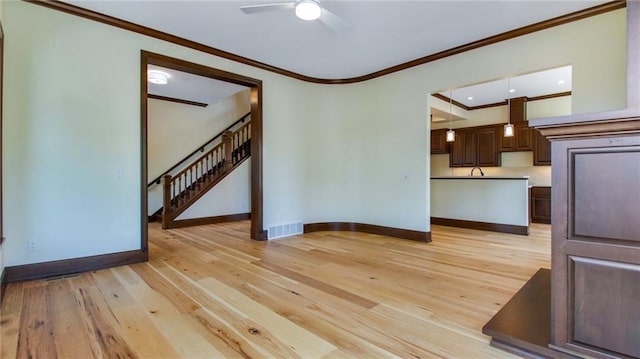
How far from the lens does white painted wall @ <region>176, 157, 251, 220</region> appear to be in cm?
645

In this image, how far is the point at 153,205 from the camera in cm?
693

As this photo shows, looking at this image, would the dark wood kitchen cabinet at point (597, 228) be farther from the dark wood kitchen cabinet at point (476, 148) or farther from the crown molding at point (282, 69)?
the dark wood kitchen cabinet at point (476, 148)

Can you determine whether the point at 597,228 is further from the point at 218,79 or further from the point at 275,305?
the point at 218,79

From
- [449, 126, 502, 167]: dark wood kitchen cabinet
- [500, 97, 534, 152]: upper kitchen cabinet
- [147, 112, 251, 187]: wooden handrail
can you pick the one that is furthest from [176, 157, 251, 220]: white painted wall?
[500, 97, 534, 152]: upper kitchen cabinet

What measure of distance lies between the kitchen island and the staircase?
14.8 feet

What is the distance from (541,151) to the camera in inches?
261

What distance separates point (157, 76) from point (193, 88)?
98 cm

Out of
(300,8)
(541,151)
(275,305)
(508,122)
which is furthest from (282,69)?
(541,151)

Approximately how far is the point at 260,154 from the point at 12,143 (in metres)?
2.75

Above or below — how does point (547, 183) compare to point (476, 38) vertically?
below

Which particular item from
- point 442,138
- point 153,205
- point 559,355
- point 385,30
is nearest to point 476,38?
point 385,30

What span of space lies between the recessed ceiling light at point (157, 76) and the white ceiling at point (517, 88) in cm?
492

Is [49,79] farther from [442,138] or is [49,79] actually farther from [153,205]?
[442,138]

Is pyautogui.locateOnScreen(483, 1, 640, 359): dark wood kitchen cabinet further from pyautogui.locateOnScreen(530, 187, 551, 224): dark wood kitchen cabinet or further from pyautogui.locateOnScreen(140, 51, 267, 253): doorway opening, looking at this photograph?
pyautogui.locateOnScreen(530, 187, 551, 224): dark wood kitchen cabinet
